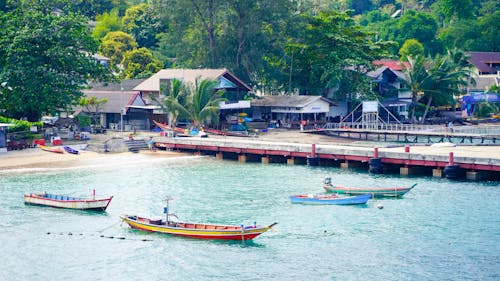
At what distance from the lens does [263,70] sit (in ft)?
358

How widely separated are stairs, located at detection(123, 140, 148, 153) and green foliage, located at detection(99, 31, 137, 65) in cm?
4328

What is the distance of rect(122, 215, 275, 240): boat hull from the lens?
50.1m

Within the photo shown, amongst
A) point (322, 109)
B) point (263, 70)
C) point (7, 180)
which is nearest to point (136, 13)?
point (263, 70)

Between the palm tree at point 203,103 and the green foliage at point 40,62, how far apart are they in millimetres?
10516

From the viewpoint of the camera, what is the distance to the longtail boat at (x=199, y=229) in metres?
50.1

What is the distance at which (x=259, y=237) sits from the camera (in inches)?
2039

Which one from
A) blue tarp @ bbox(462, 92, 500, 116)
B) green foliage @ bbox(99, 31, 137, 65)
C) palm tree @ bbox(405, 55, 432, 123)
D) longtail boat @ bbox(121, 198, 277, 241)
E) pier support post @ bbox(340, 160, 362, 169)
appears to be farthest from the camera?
green foliage @ bbox(99, 31, 137, 65)

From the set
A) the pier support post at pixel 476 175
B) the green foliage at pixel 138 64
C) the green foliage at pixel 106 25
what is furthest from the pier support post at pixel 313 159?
the green foliage at pixel 106 25

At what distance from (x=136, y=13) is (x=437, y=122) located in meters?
56.6

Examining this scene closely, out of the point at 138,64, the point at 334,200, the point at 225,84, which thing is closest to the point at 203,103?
the point at 225,84

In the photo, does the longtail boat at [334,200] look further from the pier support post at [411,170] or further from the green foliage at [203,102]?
the green foliage at [203,102]

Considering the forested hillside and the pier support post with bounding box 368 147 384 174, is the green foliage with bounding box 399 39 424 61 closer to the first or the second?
the forested hillside

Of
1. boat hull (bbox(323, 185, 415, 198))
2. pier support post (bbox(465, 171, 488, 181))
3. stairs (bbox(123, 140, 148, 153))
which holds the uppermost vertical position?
stairs (bbox(123, 140, 148, 153))

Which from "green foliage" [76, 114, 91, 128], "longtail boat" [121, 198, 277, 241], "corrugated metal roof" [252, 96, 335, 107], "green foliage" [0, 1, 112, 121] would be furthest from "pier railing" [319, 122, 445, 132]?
"longtail boat" [121, 198, 277, 241]
